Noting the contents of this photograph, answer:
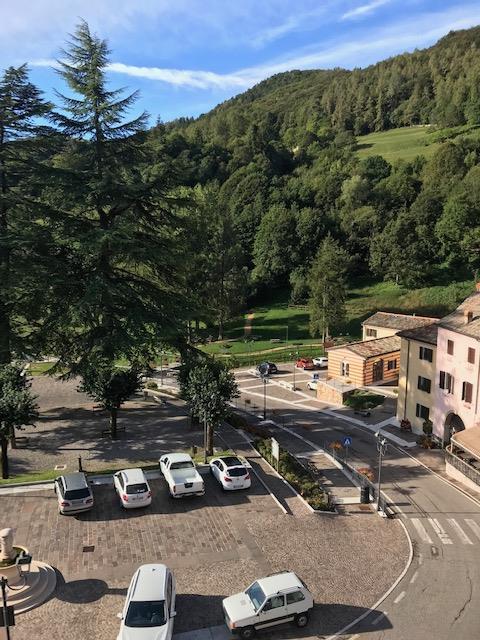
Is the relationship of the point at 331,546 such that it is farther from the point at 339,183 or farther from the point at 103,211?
the point at 339,183

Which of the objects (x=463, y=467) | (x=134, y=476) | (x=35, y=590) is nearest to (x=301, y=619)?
(x=35, y=590)

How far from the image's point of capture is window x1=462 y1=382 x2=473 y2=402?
34281mm

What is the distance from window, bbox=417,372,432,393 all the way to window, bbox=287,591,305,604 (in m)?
25.1

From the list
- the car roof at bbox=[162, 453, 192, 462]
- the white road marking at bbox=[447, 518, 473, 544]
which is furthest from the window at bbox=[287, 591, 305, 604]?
the car roof at bbox=[162, 453, 192, 462]

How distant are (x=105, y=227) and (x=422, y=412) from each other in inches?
1057

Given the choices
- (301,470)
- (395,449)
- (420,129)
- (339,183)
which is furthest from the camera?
(420,129)

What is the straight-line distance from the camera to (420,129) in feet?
487

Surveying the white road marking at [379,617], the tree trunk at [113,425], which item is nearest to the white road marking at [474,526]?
the white road marking at [379,617]

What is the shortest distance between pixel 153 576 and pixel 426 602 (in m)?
10.2

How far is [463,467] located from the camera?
31.3 metres

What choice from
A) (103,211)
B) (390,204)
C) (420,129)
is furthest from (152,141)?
(420,129)

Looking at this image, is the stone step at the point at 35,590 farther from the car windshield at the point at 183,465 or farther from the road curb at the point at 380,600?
the road curb at the point at 380,600

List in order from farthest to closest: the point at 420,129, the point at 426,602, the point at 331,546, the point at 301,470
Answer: the point at 420,129
the point at 301,470
the point at 331,546
the point at 426,602

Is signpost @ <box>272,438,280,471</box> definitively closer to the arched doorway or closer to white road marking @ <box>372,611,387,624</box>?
white road marking @ <box>372,611,387,624</box>
